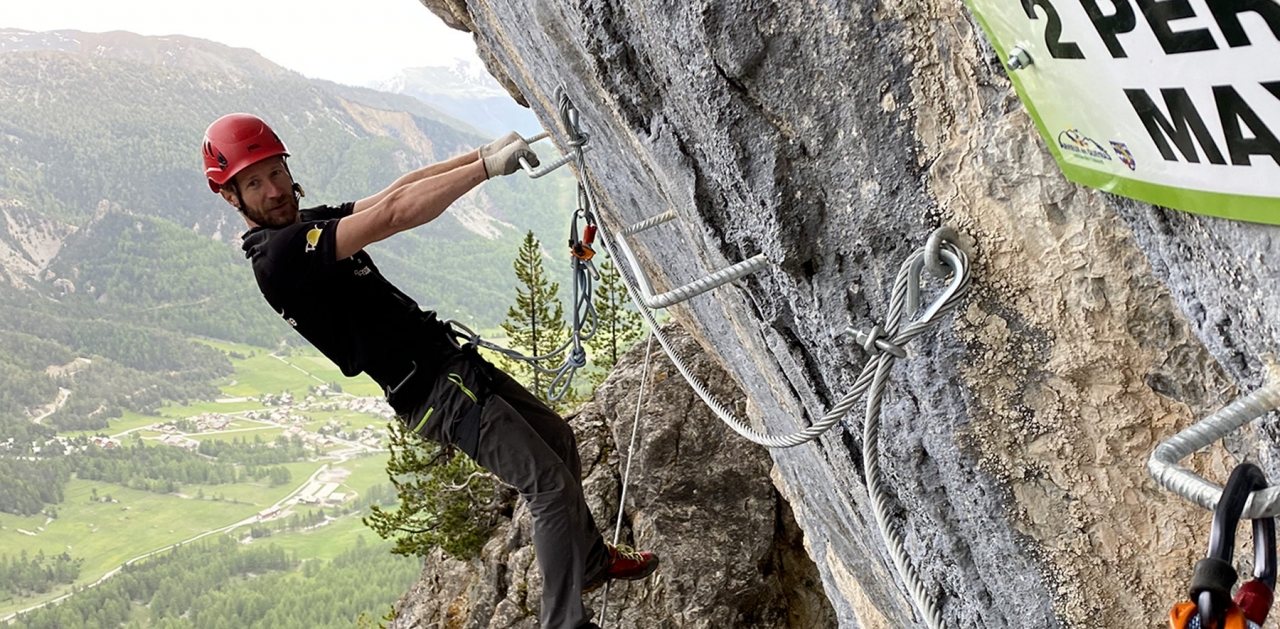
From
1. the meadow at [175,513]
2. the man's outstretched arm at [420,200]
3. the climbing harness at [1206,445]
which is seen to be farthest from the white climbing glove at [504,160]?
the meadow at [175,513]

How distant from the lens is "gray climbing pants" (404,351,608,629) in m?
4.02

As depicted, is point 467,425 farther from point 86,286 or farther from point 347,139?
point 347,139

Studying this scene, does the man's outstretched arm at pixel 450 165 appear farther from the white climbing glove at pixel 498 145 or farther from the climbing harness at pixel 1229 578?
the climbing harness at pixel 1229 578

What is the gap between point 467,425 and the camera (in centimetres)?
408

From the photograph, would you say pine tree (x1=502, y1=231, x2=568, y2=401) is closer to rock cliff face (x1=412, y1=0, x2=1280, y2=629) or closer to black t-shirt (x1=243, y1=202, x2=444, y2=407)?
black t-shirt (x1=243, y1=202, x2=444, y2=407)

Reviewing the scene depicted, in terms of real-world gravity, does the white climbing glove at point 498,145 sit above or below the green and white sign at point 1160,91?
above

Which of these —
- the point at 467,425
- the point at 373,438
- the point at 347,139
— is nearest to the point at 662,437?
the point at 467,425

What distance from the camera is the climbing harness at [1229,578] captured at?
89cm

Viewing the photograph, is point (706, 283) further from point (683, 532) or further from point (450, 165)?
point (683, 532)

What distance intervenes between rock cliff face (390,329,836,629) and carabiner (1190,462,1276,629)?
6.92 meters

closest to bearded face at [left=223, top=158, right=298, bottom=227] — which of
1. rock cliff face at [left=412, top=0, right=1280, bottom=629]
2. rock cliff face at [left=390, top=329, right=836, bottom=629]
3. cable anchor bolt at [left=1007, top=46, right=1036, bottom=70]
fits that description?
rock cliff face at [left=412, top=0, right=1280, bottom=629]

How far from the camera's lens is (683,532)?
25.8 ft

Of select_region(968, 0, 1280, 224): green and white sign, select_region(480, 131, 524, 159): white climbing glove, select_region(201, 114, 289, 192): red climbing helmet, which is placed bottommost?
select_region(968, 0, 1280, 224): green and white sign

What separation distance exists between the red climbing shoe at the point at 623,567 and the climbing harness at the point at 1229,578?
11.5 feet
